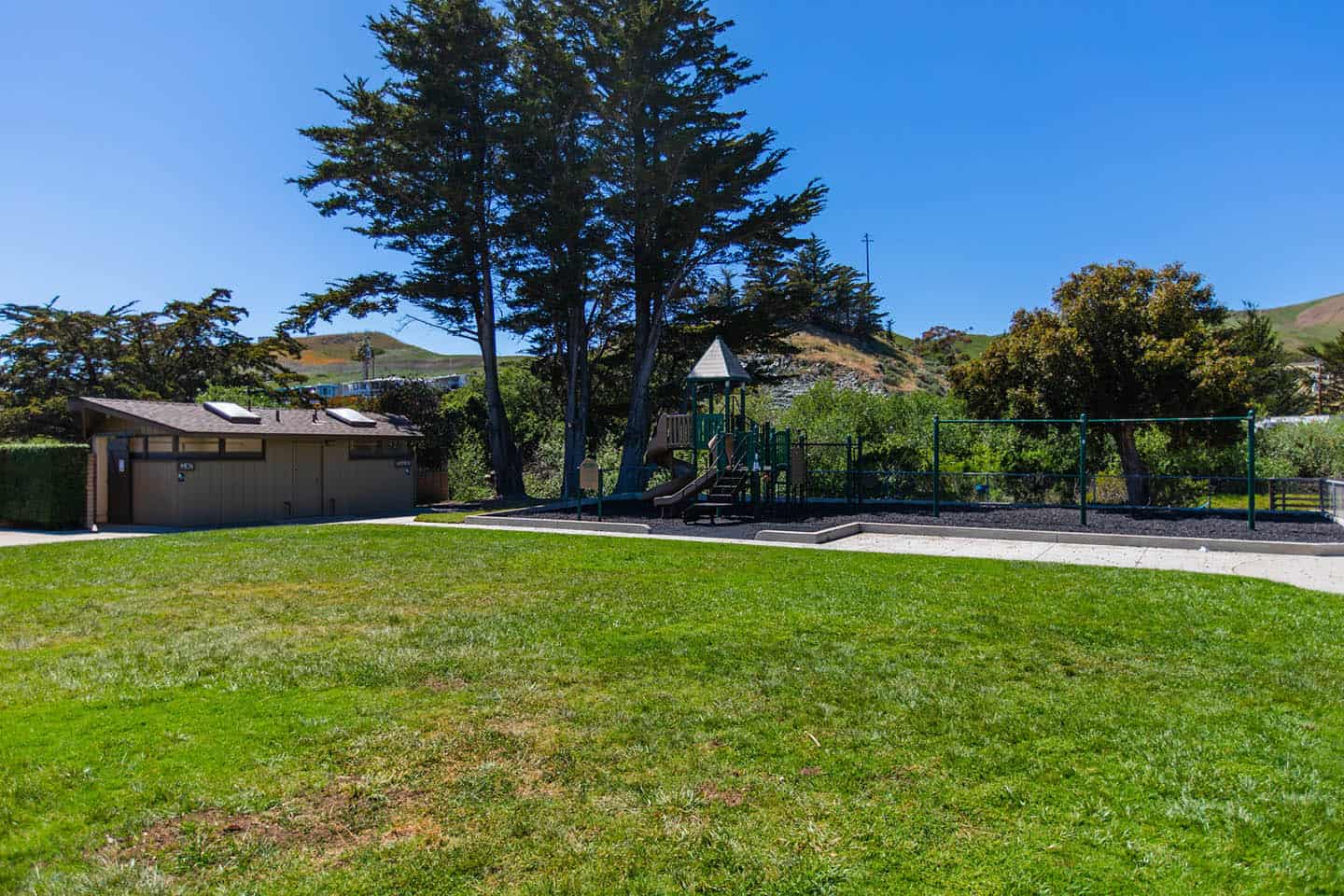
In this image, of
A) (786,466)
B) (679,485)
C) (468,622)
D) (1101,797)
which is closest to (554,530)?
(679,485)

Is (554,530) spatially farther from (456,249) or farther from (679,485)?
(456,249)

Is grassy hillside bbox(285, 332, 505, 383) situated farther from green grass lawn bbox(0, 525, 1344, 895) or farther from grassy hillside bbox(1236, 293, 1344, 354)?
grassy hillside bbox(1236, 293, 1344, 354)

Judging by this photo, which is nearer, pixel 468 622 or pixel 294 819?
pixel 294 819

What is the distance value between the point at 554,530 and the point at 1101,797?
12333mm

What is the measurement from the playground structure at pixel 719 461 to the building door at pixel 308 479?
28.7 ft

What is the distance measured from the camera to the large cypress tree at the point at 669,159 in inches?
893

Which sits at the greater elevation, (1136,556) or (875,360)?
(875,360)

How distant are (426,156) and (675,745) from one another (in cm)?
2248

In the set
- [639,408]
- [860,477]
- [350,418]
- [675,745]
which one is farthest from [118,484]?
[675,745]

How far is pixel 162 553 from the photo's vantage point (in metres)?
11.5

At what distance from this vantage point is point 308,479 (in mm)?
19750

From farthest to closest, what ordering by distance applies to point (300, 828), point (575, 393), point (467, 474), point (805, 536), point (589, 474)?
point (467, 474)
point (575, 393)
point (589, 474)
point (805, 536)
point (300, 828)

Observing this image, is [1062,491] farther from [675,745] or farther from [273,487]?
[273,487]

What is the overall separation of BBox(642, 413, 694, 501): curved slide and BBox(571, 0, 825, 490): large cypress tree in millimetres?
3637
